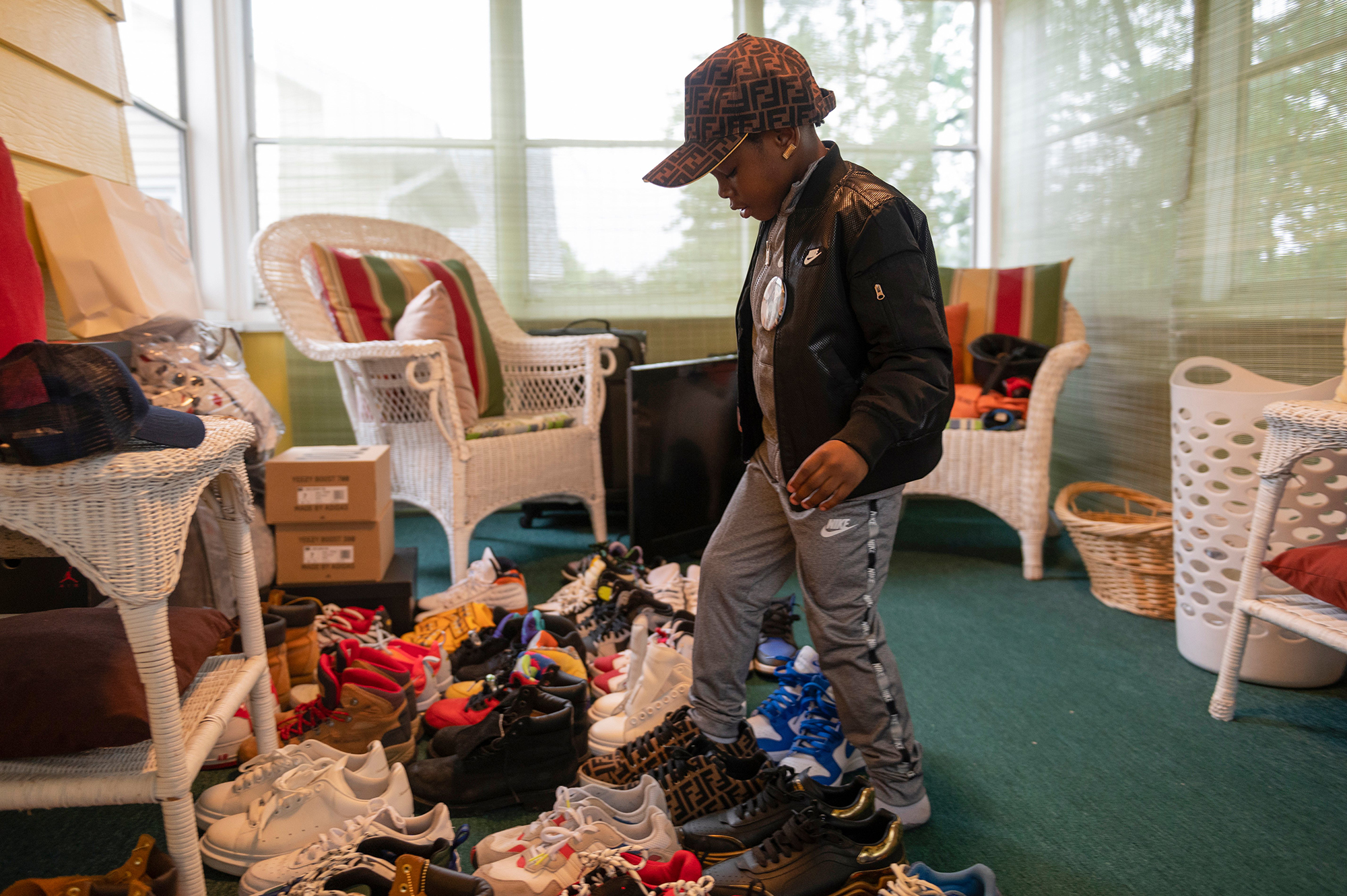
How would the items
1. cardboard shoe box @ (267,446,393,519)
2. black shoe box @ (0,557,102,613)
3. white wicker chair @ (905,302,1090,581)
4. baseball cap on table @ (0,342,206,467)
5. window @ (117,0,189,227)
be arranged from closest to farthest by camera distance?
baseball cap on table @ (0,342,206,467)
black shoe box @ (0,557,102,613)
cardboard shoe box @ (267,446,393,519)
white wicker chair @ (905,302,1090,581)
window @ (117,0,189,227)

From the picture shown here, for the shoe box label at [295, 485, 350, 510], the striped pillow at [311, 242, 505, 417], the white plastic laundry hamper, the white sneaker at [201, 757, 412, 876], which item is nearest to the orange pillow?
the white plastic laundry hamper

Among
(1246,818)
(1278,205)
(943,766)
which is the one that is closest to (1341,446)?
(1246,818)

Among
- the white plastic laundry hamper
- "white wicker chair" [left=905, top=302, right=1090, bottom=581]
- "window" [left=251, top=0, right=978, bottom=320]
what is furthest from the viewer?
"window" [left=251, top=0, right=978, bottom=320]

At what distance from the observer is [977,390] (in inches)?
106

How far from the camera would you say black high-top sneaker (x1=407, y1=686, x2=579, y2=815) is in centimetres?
129

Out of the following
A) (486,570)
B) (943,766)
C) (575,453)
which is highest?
(575,453)

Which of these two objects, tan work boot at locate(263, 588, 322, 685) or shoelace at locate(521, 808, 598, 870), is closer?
shoelace at locate(521, 808, 598, 870)

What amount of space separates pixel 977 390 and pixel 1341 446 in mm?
1341

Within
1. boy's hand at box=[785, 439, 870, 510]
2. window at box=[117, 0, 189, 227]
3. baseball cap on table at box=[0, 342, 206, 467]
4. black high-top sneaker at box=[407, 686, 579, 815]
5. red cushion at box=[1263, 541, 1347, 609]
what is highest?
window at box=[117, 0, 189, 227]

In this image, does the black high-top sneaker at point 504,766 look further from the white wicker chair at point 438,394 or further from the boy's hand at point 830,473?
the white wicker chair at point 438,394

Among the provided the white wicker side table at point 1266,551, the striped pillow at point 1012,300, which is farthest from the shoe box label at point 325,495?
the striped pillow at point 1012,300

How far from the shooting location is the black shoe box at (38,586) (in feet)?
4.46

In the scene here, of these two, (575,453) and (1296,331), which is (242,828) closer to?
(575,453)

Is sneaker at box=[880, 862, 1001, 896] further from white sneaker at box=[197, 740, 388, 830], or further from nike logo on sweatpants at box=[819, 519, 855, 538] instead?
white sneaker at box=[197, 740, 388, 830]
